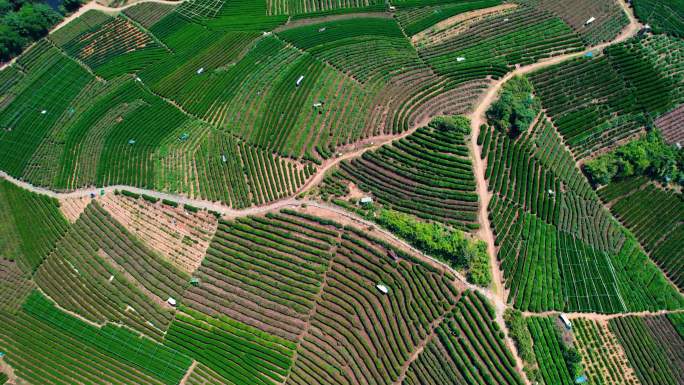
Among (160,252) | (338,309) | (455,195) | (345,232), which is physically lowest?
(160,252)

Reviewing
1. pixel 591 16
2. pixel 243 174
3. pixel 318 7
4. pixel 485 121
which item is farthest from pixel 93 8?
pixel 591 16

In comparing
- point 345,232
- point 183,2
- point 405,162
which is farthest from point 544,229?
point 183,2

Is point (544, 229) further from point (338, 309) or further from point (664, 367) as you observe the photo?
point (338, 309)

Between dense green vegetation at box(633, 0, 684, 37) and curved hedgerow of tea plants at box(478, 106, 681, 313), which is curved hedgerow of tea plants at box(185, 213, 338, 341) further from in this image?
dense green vegetation at box(633, 0, 684, 37)

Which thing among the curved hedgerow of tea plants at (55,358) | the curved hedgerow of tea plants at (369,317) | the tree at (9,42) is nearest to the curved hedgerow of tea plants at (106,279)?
the curved hedgerow of tea plants at (55,358)

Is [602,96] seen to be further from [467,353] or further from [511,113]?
[467,353]

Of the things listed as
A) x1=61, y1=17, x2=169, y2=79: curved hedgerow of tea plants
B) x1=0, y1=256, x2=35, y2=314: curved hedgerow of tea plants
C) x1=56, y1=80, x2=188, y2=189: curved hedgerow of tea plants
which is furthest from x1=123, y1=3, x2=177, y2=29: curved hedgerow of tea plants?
x1=0, y1=256, x2=35, y2=314: curved hedgerow of tea plants
